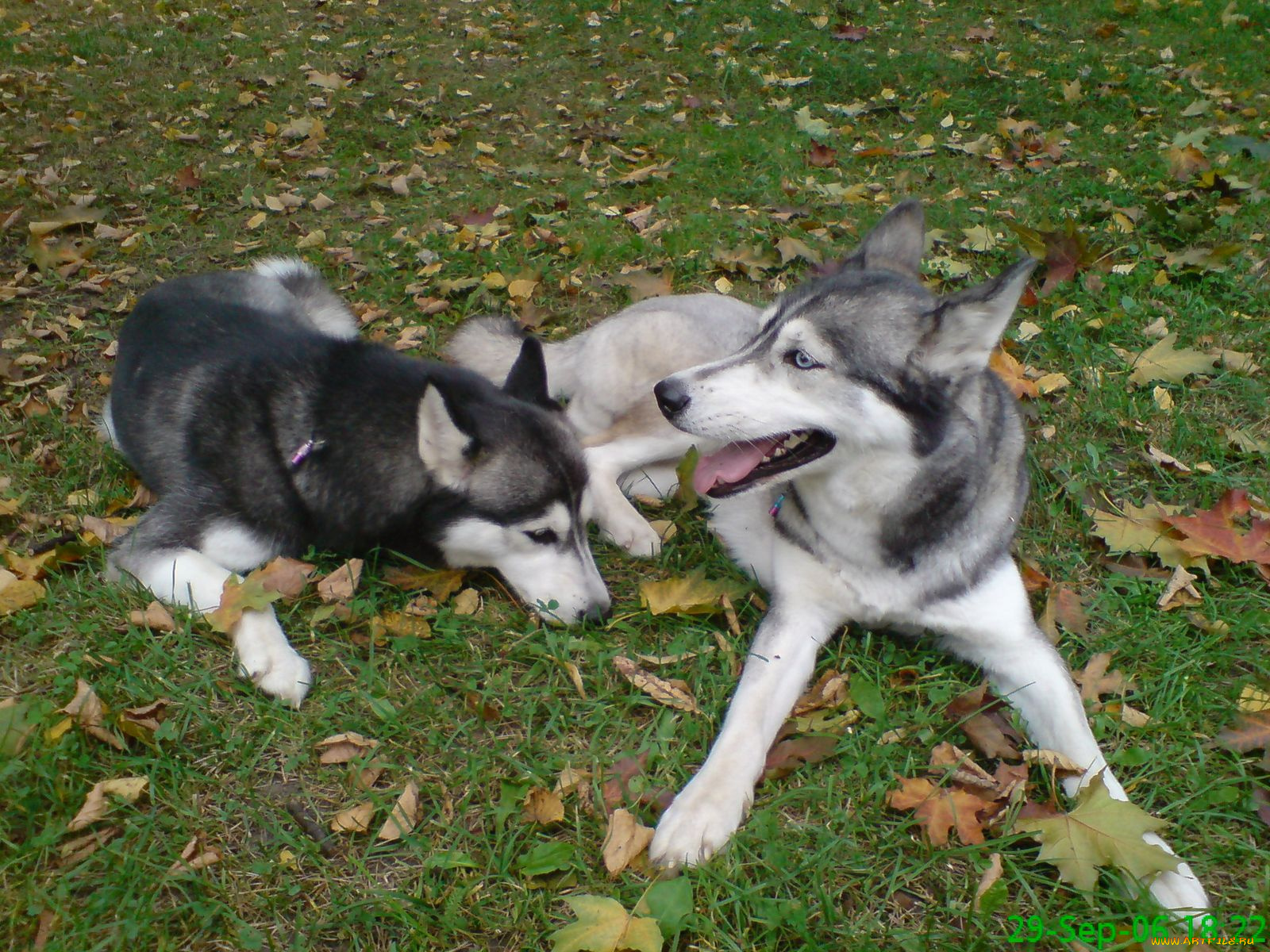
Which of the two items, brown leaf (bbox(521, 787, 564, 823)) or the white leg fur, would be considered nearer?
brown leaf (bbox(521, 787, 564, 823))

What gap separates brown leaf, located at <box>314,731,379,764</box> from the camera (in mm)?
2764

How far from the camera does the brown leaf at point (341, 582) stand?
133 inches

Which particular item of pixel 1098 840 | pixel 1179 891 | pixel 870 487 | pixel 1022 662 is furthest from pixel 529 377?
pixel 1179 891

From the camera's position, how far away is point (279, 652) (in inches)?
118

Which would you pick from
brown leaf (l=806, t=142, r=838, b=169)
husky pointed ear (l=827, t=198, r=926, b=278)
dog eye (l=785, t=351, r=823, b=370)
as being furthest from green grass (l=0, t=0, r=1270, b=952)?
husky pointed ear (l=827, t=198, r=926, b=278)

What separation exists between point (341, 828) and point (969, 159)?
6.95 m

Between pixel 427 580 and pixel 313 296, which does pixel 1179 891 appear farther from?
pixel 313 296

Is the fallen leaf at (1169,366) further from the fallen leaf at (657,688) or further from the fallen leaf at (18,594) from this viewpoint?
the fallen leaf at (18,594)

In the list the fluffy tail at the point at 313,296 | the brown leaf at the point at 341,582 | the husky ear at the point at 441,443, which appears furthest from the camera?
the fluffy tail at the point at 313,296

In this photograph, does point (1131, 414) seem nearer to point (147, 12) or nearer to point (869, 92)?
point (869, 92)

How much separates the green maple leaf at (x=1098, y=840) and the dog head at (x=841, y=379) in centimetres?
115

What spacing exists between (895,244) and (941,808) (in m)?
2.16

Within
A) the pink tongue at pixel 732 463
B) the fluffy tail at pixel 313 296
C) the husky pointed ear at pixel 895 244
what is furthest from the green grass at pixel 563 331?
the husky pointed ear at pixel 895 244

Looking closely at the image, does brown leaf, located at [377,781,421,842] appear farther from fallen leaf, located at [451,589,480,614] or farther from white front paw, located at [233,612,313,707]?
fallen leaf, located at [451,589,480,614]
